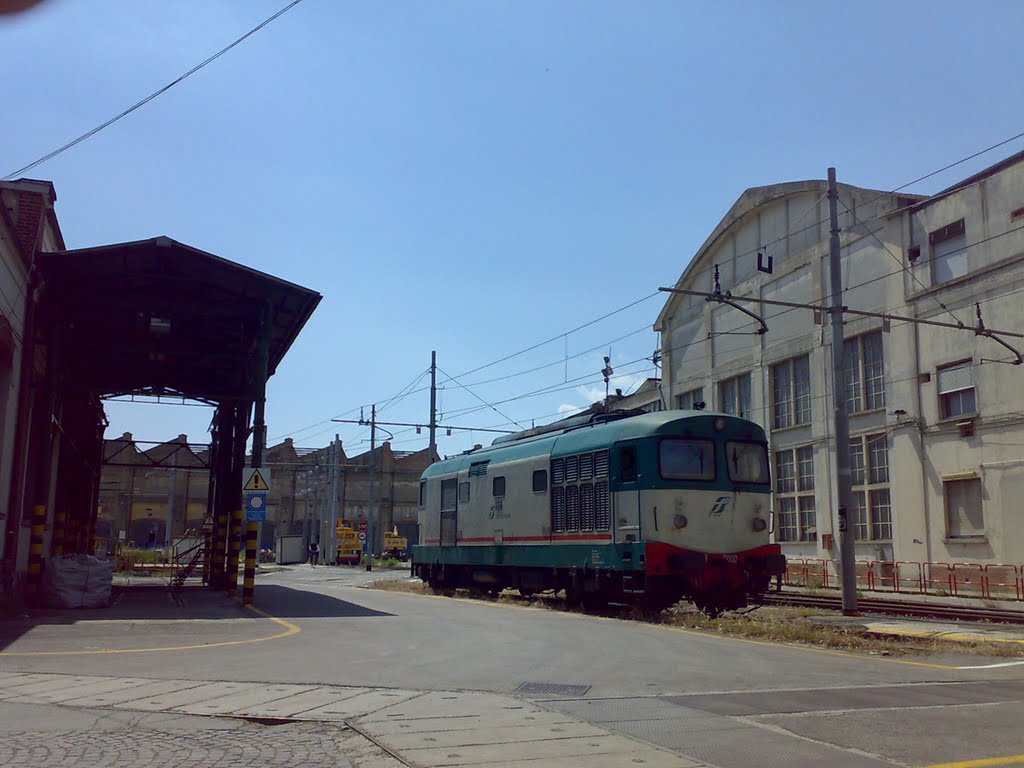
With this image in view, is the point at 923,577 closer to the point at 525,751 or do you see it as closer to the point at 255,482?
the point at 255,482

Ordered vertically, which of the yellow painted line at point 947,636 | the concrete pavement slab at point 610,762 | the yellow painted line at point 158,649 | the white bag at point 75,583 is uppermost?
the white bag at point 75,583

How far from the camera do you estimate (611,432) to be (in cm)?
1820

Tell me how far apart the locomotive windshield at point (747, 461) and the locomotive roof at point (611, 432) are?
0.71 feet

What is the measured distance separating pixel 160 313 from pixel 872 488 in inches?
918

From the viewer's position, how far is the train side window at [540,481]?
20.5 m

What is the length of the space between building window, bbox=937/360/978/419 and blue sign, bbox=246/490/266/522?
804 inches

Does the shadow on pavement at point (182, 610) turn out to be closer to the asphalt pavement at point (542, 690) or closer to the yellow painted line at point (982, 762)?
the asphalt pavement at point (542, 690)

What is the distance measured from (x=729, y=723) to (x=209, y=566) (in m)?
25.0

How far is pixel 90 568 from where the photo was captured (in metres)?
18.8

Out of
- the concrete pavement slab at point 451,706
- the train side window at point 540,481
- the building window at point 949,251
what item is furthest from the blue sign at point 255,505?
the building window at point 949,251

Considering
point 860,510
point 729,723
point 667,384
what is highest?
point 667,384

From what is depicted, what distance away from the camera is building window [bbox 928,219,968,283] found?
93.6 ft

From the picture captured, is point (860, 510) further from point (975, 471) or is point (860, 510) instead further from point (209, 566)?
point (209, 566)

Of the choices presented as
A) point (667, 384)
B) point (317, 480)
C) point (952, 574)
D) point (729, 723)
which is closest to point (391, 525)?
point (317, 480)
